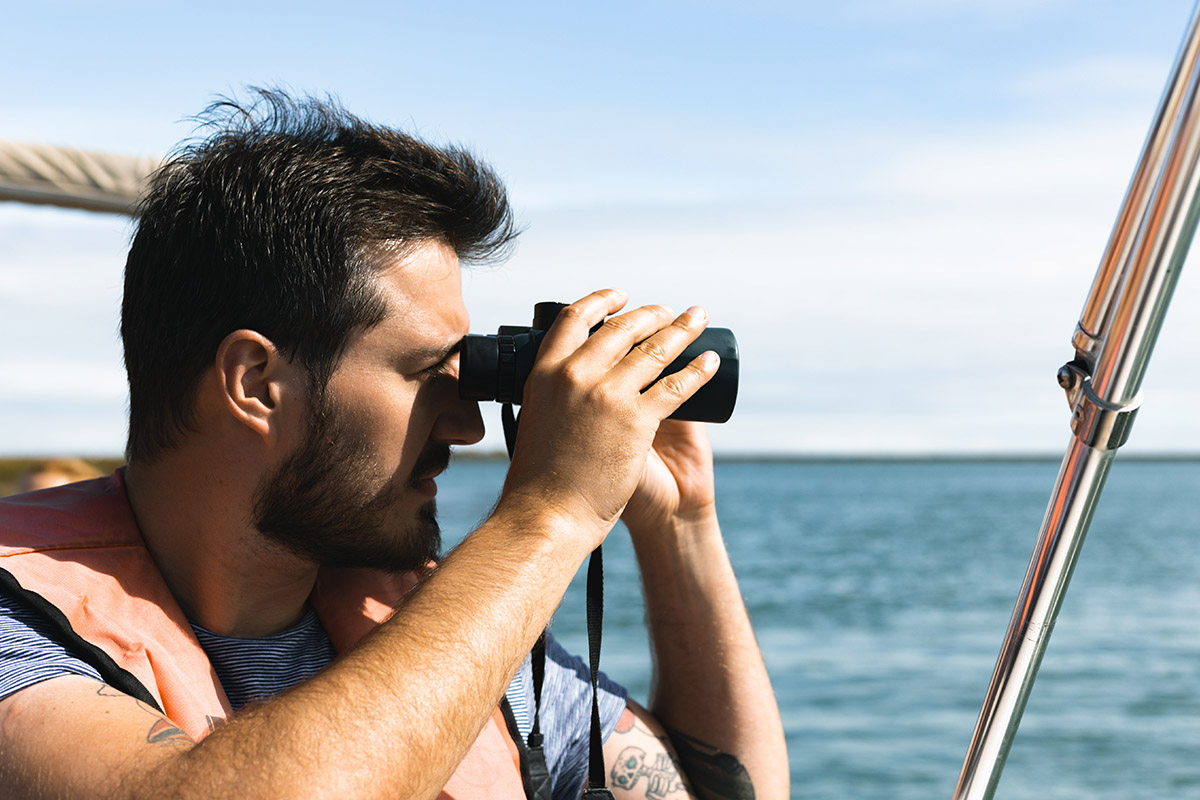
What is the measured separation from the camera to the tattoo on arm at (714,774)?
221cm

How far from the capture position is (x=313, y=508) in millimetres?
1674

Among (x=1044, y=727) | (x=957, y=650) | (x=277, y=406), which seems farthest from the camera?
(x=957, y=650)

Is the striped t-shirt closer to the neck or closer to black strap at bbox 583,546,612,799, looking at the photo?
the neck

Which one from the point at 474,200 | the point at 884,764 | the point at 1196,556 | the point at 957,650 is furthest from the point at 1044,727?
the point at 1196,556

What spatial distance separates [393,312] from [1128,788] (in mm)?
10359

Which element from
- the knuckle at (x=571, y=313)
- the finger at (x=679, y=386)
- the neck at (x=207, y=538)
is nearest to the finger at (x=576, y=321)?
the knuckle at (x=571, y=313)

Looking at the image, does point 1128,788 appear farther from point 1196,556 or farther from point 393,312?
point 1196,556

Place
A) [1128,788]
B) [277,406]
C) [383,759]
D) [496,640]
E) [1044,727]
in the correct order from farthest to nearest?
1. [1044,727]
2. [1128,788]
3. [277,406]
4. [496,640]
5. [383,759]

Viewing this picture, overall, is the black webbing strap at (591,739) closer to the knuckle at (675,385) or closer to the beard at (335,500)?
the beard at (335,500)

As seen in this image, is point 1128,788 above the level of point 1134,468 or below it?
above

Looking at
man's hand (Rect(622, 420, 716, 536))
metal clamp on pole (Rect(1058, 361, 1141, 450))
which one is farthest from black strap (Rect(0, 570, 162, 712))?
metal clamp on pole (Rect(1058, 361, 1141, 450))

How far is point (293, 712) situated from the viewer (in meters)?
1.16

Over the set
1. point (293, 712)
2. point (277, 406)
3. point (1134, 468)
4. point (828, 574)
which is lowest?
point (1134, 468)

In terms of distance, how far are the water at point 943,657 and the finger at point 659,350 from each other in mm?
339
